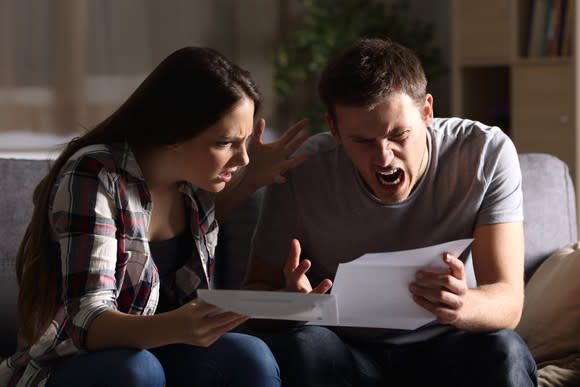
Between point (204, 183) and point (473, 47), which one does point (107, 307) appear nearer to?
point (204, 183)

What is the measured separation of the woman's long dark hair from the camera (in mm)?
1739

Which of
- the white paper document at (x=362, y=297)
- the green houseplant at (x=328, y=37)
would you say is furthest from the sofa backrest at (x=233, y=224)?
the green houseplant at (x=328, y=37)

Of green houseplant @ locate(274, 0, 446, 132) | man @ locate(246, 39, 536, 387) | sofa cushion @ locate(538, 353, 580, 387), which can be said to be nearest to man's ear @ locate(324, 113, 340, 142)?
man @ locate(246, 39, 536, 387)

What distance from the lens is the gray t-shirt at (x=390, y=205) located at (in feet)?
6.34

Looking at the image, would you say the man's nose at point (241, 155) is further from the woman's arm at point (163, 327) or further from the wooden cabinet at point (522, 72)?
the wooden cabinet at point (522, 72)

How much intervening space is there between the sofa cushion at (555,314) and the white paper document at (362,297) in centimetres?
48

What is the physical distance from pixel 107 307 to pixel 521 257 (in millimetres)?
819

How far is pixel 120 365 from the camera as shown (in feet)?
5.18

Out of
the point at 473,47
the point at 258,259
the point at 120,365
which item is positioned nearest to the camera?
the point at 120,365

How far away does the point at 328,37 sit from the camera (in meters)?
3.87

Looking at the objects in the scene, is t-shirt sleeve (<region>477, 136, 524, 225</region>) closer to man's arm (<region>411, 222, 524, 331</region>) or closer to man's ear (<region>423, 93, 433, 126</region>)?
man's arm (<region>411, 222, 524, 331</region>)

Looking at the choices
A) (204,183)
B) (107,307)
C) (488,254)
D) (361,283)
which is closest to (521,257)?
(488,254)

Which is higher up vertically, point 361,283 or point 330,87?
point 330,87

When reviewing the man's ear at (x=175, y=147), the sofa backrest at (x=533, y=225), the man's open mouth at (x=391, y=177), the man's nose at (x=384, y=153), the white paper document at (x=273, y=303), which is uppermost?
the man's ear at (x=175, y=147)
